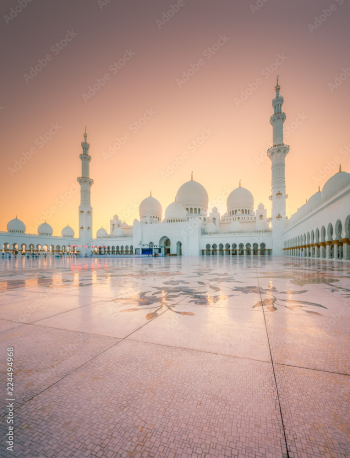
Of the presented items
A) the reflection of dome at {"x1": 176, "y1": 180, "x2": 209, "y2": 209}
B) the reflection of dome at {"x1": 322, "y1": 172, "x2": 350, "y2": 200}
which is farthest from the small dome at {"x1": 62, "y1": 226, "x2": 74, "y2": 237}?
the reflection of dome at {"x1": 322, "y1": 172, "x2": 350, "y2": 200}

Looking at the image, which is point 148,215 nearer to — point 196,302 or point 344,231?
point 344,231

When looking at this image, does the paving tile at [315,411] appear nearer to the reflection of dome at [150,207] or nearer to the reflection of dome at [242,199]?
the reflection of dome at [242,199]

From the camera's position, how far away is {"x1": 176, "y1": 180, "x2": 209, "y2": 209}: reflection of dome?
1789 inches

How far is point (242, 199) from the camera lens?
Answer: 149ft

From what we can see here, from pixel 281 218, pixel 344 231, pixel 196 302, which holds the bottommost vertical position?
pixel 196 302

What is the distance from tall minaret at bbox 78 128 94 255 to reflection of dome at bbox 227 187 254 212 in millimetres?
28869

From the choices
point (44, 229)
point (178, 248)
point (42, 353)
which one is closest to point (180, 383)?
point (42, 353)

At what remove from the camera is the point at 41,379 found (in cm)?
137

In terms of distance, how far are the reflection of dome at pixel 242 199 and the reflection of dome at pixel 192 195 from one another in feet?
18.6

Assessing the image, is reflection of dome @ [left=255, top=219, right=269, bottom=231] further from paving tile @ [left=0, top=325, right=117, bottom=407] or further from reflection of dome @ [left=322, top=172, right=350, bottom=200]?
paving tile @ [left=0, top=325, right=117, bottom=407]

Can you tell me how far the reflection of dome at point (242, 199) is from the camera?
149 ft

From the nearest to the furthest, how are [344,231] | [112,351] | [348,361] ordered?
[348,361] → [112,351] → [344,231]

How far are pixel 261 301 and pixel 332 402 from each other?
215cm

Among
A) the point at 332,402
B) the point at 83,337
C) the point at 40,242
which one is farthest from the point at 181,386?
the point at 40,242
